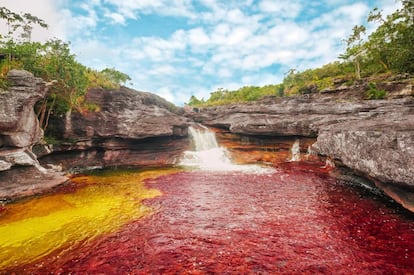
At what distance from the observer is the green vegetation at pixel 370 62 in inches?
721

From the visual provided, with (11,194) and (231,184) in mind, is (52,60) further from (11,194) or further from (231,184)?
(231,184)

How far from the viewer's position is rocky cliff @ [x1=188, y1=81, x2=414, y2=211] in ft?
33.3

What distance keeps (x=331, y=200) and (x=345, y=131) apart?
14.8 ft

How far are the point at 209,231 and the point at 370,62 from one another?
4071 centimetres

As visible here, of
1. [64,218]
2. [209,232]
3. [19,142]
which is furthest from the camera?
[19,142]

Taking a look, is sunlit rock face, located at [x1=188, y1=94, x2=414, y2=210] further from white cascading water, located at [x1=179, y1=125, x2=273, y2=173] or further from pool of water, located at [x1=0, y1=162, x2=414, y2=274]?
white cascading water, located at [x1=179, y1=125, x2=273, y2=173]

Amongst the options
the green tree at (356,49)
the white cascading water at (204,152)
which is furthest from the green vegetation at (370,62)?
the white cascading water at (204,152)

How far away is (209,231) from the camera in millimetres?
9555

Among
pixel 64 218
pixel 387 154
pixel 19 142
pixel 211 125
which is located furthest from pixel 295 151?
pixel 19 142

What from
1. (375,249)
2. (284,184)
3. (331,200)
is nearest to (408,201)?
(331,200)

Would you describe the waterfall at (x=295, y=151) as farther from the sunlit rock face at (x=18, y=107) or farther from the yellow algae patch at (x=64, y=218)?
the sunlit rock face at (x=18, y=107)

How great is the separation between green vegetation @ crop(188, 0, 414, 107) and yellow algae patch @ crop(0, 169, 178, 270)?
23.2 m

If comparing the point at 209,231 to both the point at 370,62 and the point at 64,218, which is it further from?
the point at 370,62

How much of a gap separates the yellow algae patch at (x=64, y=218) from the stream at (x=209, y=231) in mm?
54
